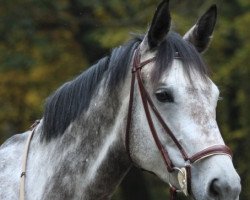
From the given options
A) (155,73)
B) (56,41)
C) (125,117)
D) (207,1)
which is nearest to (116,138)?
(125,117)

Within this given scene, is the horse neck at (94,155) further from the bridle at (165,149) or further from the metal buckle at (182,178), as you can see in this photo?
the metal buckle at (182,178)

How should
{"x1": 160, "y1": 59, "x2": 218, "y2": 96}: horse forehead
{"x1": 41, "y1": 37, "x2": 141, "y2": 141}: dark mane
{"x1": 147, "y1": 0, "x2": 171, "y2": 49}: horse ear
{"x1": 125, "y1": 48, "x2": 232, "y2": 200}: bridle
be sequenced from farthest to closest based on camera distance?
{"x1": 41, "y1": 37, "x2": 141, "y2": 141}: dark mane < {"x1": 147, "y1": 0, "x2": 171, "y2": 49}: horse ear < {"x1": 160, "y1": 59, "x2": 218, "y2": 96}: horse forehead < {"x1": 125, "y1": 48, "x2": 232, "y2": 200}: bridle

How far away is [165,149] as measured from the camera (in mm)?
4125

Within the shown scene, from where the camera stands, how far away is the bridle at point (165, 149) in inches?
153

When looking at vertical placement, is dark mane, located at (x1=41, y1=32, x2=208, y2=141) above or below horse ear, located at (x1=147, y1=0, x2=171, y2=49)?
below

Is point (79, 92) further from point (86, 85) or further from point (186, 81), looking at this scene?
point (186, 81)

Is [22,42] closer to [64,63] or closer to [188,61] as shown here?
[64,63]

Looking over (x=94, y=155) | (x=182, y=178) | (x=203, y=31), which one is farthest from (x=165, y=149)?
(x=203, y=31)

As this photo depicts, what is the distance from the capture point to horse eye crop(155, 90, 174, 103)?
4.10m

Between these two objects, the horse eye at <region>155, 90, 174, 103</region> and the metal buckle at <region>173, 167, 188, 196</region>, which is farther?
the horse eye at <region>155, 90, 174, 103</region>

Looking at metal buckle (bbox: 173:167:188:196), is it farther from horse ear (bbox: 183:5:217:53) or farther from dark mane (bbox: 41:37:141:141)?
horse ear (bbox: 183:5:217:53)

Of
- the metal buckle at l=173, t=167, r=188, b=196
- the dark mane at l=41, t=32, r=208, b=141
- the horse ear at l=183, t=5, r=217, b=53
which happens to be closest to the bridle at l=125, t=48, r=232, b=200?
the metal buckle at l=173, t=167, r=188, b=196

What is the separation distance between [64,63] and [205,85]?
8617 millimetres

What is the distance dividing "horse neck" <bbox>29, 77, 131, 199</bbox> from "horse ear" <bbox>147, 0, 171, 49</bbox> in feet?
1.27
